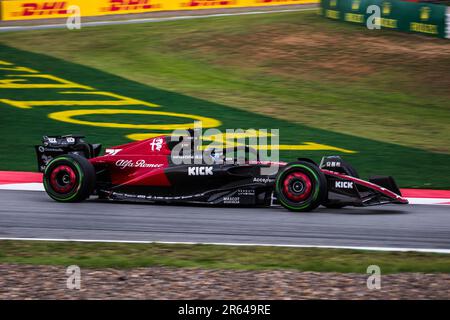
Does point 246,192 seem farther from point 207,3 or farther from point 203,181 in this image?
point 207,3

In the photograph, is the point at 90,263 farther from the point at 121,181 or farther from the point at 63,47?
the point at 63,47

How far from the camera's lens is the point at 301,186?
1112cm

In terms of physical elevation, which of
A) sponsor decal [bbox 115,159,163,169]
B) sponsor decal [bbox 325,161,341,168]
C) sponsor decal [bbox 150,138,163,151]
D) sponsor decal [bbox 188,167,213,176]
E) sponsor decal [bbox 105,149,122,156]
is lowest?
sponsor decal [bbox 188,167,213,176]

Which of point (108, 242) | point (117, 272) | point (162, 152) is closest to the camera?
point (117, 272)

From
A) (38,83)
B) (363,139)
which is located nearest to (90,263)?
(363,139)

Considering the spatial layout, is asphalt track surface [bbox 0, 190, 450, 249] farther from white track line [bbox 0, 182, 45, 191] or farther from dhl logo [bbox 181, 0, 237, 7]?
dhl logo [bbox 181, 0, 237, 7]

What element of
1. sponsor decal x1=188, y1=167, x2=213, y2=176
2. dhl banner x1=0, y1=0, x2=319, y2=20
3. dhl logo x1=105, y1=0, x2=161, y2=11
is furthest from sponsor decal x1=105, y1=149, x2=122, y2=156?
dhl logo x1=105, y1=0, x2=161, y2=11

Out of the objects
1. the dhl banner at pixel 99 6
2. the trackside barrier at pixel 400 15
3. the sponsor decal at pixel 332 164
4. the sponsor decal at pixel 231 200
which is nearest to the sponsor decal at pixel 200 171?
the sponsor decal at pixel 231 200

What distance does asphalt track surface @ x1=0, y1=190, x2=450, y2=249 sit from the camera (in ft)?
32.1

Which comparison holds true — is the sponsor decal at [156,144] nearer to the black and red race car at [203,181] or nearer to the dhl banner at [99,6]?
the black and red race car at [203,181]

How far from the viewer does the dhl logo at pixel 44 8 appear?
33688 mm

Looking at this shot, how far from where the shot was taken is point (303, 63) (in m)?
27.3

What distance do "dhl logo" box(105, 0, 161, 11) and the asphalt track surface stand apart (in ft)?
80.5
